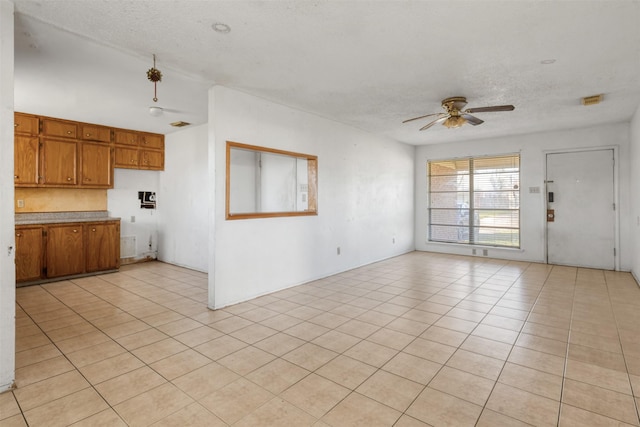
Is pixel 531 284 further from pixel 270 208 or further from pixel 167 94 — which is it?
pixel 167 94

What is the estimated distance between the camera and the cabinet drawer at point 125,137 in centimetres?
614

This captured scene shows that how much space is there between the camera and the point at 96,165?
19.3ft

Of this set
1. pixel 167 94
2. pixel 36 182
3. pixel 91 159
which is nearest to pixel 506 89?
pixel 167 94

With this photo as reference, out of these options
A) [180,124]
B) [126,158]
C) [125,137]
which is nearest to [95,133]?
[125,137]

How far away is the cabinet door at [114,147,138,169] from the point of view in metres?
6.18

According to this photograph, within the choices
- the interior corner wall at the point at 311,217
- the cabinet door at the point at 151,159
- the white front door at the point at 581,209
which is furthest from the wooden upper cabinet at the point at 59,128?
the white front door at the point at 581,209

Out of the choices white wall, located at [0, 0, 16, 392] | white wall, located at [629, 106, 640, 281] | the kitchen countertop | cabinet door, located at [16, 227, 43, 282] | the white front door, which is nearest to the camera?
white wall, located at [0, 0, 16, 392]

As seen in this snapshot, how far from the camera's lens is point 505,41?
9.55ft

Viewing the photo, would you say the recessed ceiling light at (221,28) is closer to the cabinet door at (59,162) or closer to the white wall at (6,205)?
the white wall at (6,205)

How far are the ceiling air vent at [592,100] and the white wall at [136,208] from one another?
7.56 metres

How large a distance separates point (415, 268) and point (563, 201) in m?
3.33

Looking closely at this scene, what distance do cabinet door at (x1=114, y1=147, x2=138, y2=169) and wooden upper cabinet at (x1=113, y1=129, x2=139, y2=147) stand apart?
13cm

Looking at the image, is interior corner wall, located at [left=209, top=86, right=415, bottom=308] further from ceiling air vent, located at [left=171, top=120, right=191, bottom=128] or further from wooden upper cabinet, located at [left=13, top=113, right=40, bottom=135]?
wooden upper cabinet, located at [left=13, top=113, right=40, bottom=135]

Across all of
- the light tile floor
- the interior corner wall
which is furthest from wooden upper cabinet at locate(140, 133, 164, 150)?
the interior corner wall
